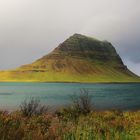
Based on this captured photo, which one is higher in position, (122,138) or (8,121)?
(8,121)

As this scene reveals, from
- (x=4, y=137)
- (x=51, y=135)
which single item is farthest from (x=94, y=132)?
(x=4, y=137)

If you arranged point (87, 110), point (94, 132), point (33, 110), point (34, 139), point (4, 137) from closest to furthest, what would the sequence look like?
point (4, 137), point (34, 139), point (94, 132), point (33, 110), point (87, 110)

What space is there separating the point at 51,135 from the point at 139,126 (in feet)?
23.4

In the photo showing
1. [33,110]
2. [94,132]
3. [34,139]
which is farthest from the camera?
[33,110]

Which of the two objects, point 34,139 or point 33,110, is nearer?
point 34,139

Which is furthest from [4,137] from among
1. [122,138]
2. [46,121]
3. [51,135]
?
[46,121]

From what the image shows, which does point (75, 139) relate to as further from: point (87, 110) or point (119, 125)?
point (87, 110)

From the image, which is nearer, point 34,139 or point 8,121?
point 34,139

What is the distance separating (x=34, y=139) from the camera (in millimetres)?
6117

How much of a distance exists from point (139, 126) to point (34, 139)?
26.5ft

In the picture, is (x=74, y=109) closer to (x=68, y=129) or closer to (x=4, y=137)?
(x=68, y=129)

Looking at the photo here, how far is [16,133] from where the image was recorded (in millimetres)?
6121

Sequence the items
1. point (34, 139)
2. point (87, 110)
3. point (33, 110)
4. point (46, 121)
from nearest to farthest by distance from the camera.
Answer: point (34, 139)
point (46, 121)
point (33, 110)
point (87, 110)

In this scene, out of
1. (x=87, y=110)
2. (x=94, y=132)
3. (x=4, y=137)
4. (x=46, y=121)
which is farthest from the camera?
(x=87, y=110)
